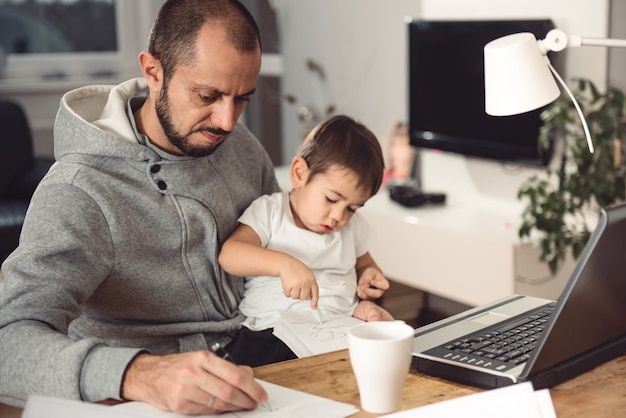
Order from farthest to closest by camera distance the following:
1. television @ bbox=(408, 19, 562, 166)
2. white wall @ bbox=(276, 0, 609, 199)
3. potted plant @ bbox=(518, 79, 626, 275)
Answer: television @ bbox=(408, 19, 562, 166)
white wall @ bbox=(276, 0, 609, 199)
potted plant @ bbox=(518, 79, 626, 275)

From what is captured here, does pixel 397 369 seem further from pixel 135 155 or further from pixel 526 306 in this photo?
pixel 135 155

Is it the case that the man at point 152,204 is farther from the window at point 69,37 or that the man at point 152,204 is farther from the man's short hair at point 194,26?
the window at point 69,37

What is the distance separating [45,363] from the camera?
3.68 ft

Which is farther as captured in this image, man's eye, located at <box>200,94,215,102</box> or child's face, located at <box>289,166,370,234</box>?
child's face, located at <box>289,166,370,234</box>

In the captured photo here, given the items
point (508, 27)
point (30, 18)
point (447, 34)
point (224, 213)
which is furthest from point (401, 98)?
point (224, 213)

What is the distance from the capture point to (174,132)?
60.9 inches

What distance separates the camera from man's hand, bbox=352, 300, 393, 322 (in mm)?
1518

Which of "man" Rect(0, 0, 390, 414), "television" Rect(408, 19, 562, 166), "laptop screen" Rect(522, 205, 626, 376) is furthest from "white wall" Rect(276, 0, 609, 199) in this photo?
"laptop screen" Rect(522, 205, 626, 376)

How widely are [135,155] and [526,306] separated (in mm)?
700

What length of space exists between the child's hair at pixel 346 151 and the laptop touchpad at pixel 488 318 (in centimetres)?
45

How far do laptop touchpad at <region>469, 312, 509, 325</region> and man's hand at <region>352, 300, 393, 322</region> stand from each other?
0.68ft

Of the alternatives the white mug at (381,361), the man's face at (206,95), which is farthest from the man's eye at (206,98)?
the white mug at (381,361)

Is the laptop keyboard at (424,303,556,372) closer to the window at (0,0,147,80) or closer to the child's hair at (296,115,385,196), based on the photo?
the child's hair at (296,115,385,196)

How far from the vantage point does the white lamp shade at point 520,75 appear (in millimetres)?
1106
